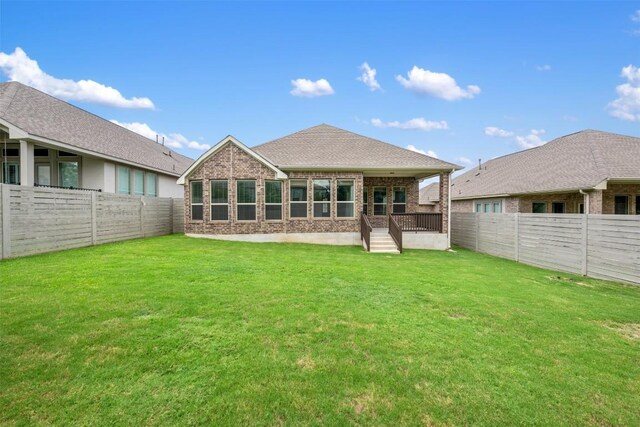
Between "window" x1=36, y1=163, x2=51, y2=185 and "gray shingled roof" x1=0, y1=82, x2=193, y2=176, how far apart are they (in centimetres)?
249

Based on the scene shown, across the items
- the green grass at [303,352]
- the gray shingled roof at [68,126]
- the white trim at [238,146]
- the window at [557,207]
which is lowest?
the green grass at [303,352]

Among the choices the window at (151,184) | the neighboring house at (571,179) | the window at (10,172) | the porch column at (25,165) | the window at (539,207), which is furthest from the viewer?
the window at (151,184)

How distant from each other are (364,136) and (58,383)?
18.0m

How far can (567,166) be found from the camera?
17344mm

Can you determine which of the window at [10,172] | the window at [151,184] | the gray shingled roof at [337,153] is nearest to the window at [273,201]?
the gray shingled roof at [337,153]

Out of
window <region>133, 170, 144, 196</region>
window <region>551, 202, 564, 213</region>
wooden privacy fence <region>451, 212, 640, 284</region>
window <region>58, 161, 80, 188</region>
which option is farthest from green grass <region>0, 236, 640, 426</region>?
window <region>551, 202, 564, 213</region>

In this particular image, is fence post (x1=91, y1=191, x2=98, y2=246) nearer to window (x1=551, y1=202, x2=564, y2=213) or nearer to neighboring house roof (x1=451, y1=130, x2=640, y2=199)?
neighboring house roof (x1=451, y1=130, x2=640, y2=199)

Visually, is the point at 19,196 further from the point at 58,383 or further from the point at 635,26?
the point at 635,26

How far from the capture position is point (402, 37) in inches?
683

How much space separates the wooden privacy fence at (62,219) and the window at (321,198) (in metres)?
8.69

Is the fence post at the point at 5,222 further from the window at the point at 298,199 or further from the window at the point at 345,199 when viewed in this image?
the window at the point at 345,199

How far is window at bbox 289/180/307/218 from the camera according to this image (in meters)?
15.5

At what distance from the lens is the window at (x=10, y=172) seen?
14.6m

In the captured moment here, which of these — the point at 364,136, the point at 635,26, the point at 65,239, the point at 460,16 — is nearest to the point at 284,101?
the point at 364,136
